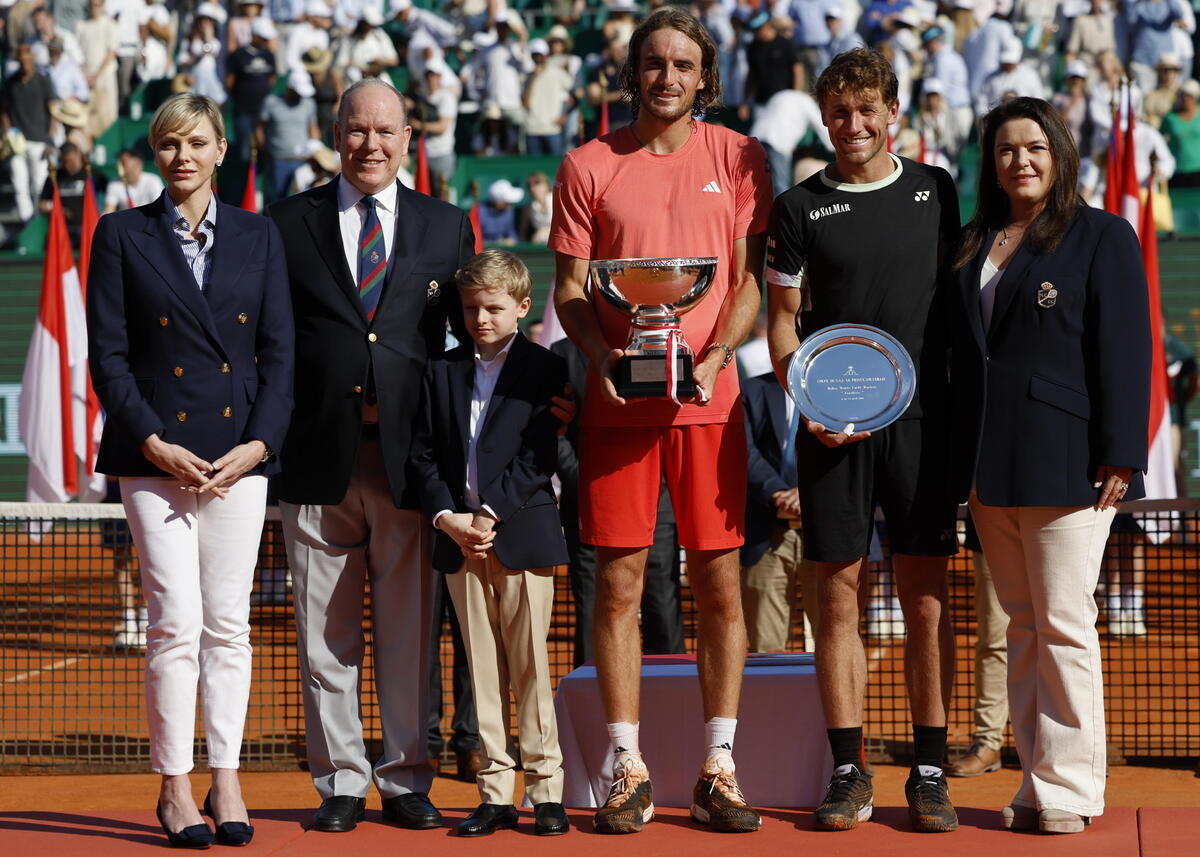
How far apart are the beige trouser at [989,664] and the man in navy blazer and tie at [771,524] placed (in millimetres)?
743

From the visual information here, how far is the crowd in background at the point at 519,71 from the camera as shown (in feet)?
58.1

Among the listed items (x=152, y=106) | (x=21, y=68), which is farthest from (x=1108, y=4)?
(x=21, y=68)

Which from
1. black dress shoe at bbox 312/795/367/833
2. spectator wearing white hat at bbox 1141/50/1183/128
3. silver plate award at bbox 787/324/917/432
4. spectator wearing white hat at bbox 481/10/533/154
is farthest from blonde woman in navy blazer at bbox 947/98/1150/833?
spectator wearing white hat at bbox 481/10/533/154

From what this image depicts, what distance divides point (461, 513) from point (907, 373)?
146cm

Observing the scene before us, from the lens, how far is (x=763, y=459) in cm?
712

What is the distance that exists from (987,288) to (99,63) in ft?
59.4

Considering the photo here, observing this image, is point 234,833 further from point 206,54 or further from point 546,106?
point 206,54

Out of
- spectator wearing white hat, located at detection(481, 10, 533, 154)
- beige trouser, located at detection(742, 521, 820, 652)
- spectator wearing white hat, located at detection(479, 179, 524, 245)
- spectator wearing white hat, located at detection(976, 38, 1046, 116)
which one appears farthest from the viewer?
spectator wearing white hat, located at detection(481, 10, 533, 154)

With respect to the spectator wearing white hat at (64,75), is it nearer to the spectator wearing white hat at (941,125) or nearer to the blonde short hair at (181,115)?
the spectator wearing white hat at (941,125)

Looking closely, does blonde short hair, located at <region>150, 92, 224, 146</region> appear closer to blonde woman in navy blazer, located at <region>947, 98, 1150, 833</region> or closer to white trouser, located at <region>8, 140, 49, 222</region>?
blonde woman in navy blazer, located at <region>947, 98, 1150, 833</region>

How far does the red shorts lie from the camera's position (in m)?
→ 4.83

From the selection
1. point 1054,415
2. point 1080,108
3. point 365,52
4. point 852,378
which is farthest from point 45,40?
point 1054,415

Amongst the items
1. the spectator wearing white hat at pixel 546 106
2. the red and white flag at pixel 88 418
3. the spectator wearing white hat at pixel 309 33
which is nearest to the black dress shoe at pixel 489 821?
the red and white flag at pixel 88 418

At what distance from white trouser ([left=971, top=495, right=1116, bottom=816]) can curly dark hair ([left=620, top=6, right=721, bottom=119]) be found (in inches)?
65.0
